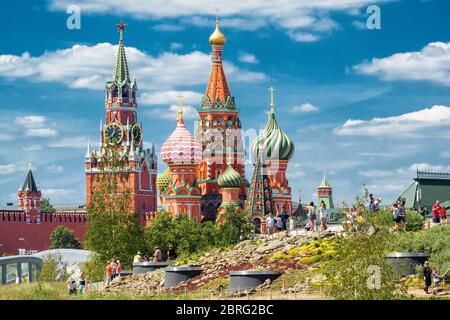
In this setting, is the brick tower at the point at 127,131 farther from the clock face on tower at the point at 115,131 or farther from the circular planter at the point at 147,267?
the circular planter at the point at 147,267

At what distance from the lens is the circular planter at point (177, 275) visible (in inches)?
1297

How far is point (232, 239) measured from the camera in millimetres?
60344

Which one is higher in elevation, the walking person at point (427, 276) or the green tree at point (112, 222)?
the green tree at point (112, 222)

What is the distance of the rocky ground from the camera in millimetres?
32281

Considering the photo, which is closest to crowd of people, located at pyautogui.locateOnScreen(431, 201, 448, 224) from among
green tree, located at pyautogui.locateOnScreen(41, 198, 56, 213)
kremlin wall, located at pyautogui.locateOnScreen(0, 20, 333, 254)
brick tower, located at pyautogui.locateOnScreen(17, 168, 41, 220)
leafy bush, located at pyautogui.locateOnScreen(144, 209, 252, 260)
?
leafy bush, located at pyautogui.locateOnScreen(144, 209, 252, 260)

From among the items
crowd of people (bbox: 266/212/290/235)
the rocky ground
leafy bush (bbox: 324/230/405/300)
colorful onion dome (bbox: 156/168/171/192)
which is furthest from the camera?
colorful onion dome (bbox: 156/168/171/192)

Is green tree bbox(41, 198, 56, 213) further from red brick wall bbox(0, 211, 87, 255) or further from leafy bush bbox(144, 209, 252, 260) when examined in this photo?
leafy bush bbox(144, 209, 252, 260)

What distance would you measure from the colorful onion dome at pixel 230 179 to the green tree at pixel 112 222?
5128cm

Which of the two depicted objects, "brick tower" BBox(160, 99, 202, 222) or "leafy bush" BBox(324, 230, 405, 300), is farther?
"brick tower" BBox(160, 99, 202, 222)

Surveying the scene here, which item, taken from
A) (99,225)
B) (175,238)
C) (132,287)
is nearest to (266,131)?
(175,238)

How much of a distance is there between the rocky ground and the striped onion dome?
62.8 m

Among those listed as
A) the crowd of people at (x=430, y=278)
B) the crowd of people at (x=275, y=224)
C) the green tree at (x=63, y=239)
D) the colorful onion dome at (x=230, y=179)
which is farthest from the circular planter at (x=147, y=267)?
the green tree at (x=63, y=239)

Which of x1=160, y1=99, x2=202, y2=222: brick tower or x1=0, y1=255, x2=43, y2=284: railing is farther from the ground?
x1=160, y1=99, x2=202, y2=222: brick tower
